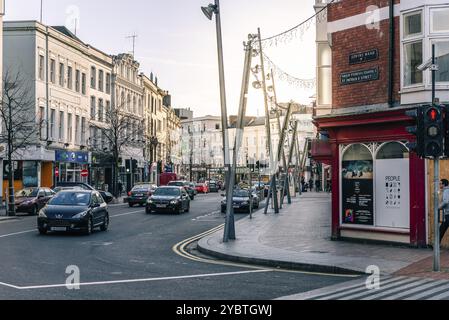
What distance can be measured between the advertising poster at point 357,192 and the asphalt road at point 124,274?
17.8 feet

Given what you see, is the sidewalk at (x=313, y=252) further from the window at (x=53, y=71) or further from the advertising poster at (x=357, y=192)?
the window at (x=53, y=71)

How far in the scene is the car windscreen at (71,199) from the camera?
22625 millimetres

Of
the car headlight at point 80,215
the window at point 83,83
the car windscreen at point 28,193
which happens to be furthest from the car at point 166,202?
the window at point 83,83

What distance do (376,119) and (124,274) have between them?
8.67 m

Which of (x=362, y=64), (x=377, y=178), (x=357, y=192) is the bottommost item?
(x=357, y=192)

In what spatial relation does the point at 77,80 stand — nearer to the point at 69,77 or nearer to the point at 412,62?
the point at 69,77

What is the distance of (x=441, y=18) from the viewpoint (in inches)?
686

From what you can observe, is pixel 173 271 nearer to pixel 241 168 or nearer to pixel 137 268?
pixel 137 268

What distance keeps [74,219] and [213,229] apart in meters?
6.09

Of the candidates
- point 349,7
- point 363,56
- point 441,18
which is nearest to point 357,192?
point 363,56

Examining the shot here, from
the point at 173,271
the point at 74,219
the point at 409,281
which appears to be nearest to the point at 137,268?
the point at 173,271

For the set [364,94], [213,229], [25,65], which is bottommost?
[213,229]

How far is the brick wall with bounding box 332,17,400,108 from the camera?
18.5 metres

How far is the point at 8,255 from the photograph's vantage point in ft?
52.2
